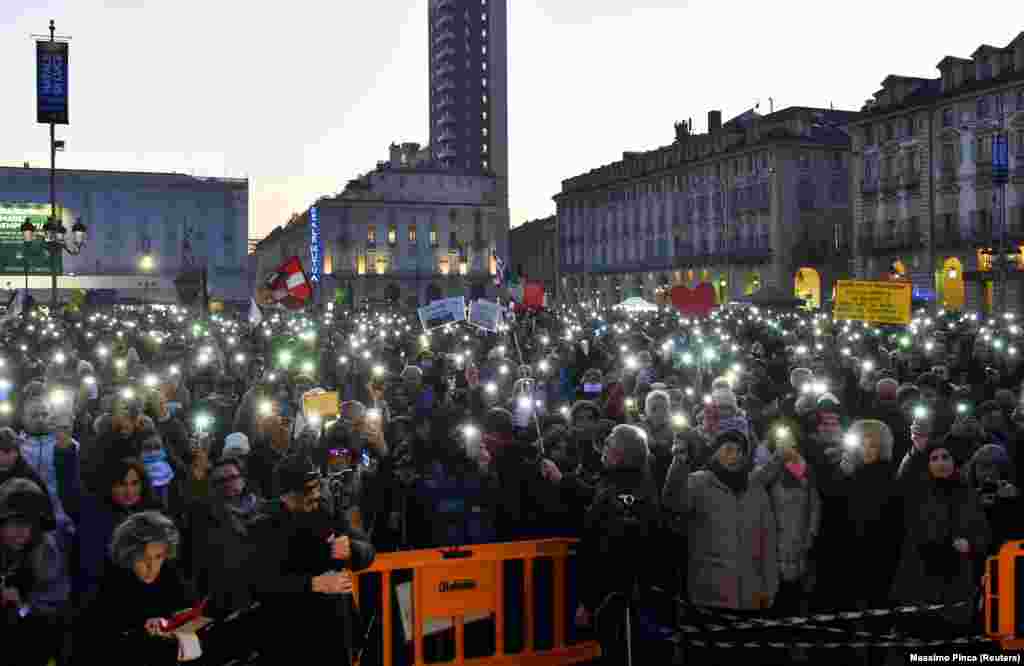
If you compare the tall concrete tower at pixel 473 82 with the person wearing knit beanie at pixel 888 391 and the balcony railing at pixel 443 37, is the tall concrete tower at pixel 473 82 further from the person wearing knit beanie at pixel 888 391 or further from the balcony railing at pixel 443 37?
the person wearing knit beanie at pixel 888 391

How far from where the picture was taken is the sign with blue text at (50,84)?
22.0 metres

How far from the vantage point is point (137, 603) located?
14.3 feet

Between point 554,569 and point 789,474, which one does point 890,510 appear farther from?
point 554,569

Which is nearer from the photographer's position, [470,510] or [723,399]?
[470,510]

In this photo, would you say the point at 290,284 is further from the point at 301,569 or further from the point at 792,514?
the point at 301,569

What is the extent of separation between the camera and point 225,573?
211 inches

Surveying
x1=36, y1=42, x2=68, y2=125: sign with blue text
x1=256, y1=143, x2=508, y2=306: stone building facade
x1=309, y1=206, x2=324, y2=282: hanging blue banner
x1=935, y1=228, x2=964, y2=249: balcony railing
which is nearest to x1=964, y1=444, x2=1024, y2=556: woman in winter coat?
x1=36, y1=42, x2=68, y2=125: sign with blue text

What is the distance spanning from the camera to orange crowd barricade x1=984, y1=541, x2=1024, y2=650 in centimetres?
621

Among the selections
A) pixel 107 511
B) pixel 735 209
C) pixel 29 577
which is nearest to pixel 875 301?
pixel 107 511

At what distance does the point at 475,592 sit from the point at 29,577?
2470 millimetres

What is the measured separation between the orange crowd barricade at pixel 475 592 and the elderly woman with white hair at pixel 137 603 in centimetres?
153

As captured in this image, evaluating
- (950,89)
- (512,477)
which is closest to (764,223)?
(950,89)

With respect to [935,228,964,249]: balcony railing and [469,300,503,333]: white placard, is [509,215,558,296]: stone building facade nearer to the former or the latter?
[935,228,964,249]: balcony railing

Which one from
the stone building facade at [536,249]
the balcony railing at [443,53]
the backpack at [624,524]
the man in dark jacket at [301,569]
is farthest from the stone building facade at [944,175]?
the balcony railing at [443,53]
